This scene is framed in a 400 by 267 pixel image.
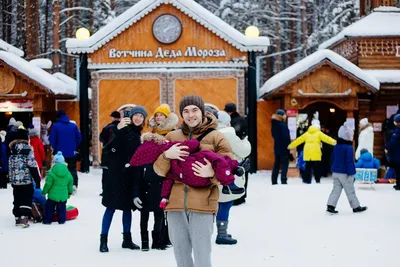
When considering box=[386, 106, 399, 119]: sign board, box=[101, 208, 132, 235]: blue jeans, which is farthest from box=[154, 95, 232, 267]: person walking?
box=[386, 106, 399, 119]: sign board

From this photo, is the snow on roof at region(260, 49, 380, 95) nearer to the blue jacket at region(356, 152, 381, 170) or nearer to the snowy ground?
the blue jacket at region(356, 152, 381, 170)

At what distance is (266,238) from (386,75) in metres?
12.7

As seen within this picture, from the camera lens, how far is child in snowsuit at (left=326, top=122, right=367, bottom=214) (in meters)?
10.0

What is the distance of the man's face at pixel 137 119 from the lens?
7.50 m

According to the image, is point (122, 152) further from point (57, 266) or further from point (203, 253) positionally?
point (203, 253)

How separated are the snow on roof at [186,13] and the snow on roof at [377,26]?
143 inches

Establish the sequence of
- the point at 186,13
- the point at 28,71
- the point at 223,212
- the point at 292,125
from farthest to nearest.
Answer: the point at 186,13 < the point at 292,125 < the point at 28,71 < the point at 223,212

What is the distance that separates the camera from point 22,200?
9.47 m

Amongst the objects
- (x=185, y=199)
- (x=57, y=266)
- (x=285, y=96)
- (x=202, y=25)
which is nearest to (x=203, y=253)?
(x=185, y=199)

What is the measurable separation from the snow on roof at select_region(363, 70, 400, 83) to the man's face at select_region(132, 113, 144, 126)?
13387 millimetres

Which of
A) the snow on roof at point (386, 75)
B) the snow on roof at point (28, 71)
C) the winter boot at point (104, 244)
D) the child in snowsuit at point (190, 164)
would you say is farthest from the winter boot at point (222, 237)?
the snow on roof at point (386, 75)

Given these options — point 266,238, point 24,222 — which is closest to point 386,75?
point 266,238

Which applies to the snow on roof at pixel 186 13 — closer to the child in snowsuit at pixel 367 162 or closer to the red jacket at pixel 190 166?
the child in snowsuit at pixel 367 162

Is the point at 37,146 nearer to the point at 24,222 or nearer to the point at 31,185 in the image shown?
the point at 31,185
